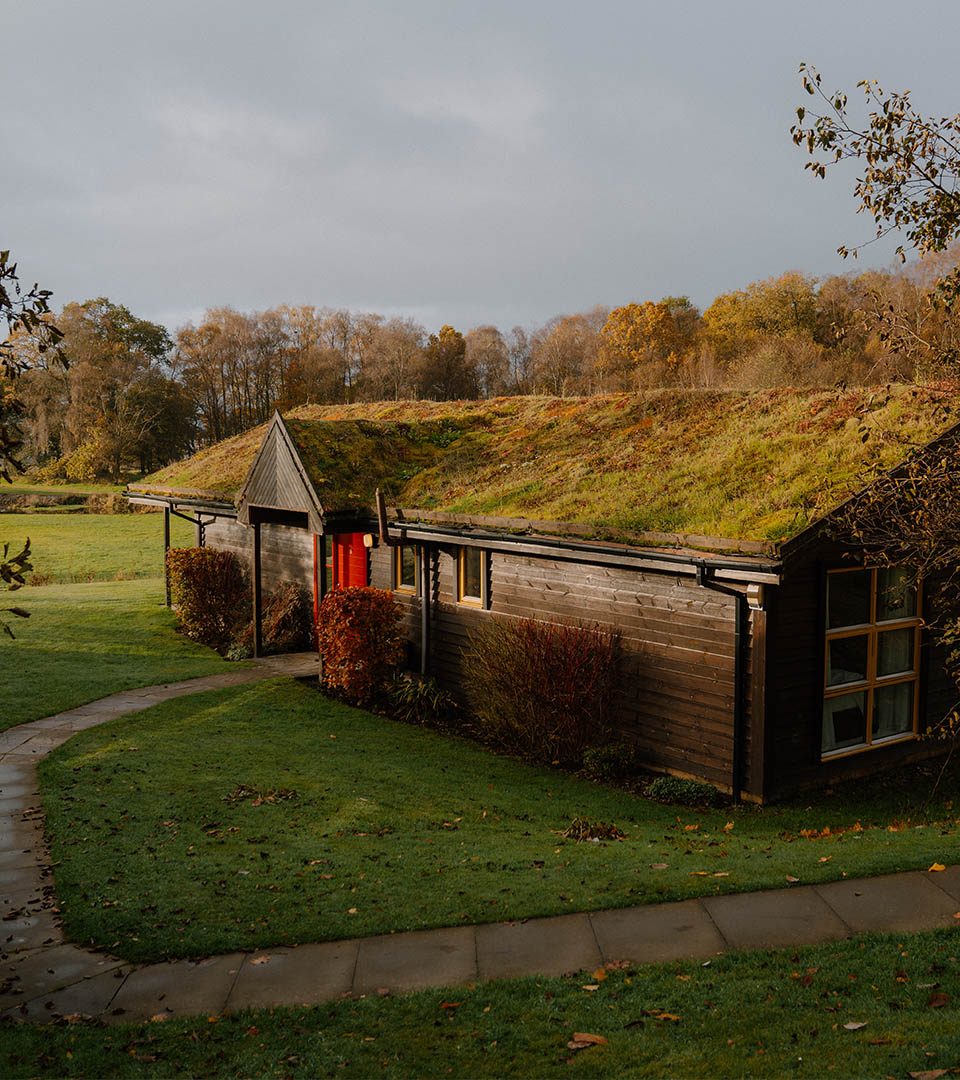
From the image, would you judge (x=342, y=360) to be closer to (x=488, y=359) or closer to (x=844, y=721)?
(x=488, y=359)

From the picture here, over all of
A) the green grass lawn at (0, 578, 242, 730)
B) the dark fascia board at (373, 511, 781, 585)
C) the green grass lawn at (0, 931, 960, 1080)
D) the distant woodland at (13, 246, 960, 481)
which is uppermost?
the distant woodland at (13, 246, 960, 481)

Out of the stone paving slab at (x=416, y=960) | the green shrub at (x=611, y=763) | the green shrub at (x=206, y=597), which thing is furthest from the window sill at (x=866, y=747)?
the green shrub at (x=206, y=597)

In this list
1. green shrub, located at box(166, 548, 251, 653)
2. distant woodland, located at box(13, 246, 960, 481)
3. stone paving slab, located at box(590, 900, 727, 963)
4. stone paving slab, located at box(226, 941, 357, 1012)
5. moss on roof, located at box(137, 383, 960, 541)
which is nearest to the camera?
stone paving slab, located at box(226, 941, 357, 1012)

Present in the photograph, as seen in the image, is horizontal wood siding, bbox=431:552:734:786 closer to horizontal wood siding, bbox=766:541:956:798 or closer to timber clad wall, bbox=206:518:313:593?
horizontal wood siding, bbox=766:541:956:798

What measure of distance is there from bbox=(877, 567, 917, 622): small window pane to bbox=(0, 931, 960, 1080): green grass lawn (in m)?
6.63

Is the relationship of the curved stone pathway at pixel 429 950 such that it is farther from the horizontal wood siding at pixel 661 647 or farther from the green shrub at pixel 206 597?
the green shrub at pixel 206 597

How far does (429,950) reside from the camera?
6336 millimetres

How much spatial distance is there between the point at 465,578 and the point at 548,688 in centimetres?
323

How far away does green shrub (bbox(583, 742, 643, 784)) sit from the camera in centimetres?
1155

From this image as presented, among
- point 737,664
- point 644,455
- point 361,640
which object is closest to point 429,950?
point 737,664

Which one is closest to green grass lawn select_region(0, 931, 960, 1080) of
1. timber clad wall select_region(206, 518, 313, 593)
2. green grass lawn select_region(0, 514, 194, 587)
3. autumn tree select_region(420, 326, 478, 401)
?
timber clad wall select_region(206, 518, 313, 593)

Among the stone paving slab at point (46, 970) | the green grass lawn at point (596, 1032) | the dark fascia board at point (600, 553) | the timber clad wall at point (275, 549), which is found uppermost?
the dark fascia board at point (600, 553)

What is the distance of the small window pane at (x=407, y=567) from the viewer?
1597 centimetres

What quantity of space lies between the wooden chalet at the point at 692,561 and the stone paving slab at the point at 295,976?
601 centimetres
